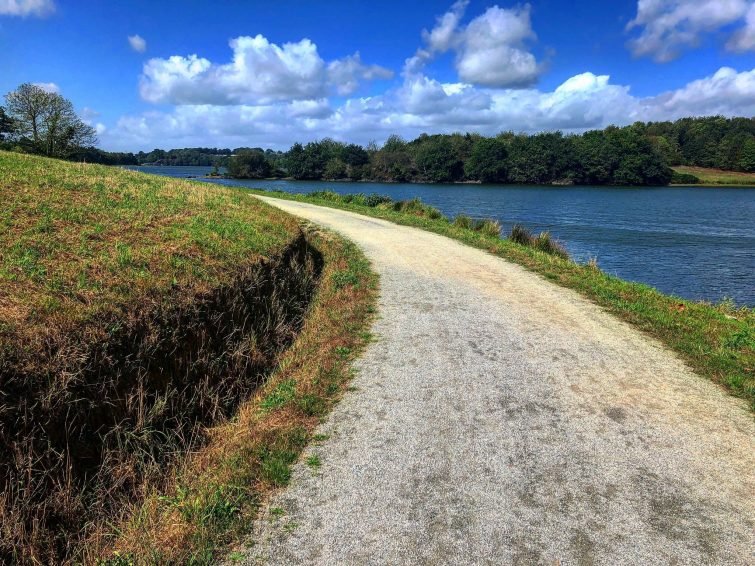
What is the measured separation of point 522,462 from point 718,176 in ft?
439

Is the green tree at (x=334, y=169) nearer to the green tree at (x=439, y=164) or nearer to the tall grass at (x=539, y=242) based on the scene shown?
the green tree at (x=439, y=164)

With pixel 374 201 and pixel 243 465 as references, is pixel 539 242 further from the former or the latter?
pixel 374 201

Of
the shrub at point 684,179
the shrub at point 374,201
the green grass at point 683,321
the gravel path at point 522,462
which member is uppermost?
the shrub at point 684,179

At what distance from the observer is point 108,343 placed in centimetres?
528

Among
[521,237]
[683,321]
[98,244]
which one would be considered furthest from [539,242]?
[98,244]

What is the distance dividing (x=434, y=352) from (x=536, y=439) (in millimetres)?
2319

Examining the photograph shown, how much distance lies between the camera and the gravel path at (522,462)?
134 inches

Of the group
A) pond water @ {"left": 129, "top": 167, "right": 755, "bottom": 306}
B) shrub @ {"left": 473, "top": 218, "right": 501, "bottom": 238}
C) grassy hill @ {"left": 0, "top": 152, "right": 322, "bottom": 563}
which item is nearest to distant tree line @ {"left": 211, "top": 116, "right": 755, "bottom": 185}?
pond water @ {"left": 129, "top": 167, "right": 755, "bottom": 306}

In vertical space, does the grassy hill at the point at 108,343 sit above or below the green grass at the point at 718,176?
below

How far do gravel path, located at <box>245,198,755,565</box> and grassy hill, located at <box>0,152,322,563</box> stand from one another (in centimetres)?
173

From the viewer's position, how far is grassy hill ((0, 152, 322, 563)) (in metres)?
4.17

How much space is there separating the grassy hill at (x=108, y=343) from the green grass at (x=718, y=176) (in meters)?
121

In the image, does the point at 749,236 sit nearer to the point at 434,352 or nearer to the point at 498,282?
the point at 498,282

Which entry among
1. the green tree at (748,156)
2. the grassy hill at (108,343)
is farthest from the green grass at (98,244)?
the green tree at (748,156)
